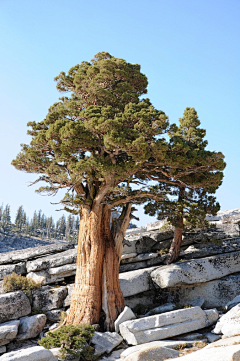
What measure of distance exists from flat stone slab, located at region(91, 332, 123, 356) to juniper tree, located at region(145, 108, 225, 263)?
25.6 feet

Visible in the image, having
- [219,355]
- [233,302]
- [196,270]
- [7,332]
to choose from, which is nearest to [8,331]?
[7,332]

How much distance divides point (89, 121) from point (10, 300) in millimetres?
10625

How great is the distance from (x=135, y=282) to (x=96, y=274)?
Result: 4282mm

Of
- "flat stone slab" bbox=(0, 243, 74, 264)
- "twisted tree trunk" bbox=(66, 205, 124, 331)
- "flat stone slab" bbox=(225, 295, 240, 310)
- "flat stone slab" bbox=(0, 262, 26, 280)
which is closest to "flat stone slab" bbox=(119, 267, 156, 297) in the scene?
"twisted tree trunk" bbox=(66, 205, 124, 331)

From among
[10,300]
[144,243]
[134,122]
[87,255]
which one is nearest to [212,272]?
[144,243]

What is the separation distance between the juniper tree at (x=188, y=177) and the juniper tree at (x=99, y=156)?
117 cm

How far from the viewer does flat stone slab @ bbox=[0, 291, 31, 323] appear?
16281 mm

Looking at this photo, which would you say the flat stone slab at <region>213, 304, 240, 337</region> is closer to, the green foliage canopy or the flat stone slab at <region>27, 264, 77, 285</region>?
the green foliage canopy

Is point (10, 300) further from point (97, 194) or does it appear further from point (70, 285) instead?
point (97, 194)

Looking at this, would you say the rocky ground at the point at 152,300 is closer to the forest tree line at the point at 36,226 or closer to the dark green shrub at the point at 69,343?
the dark green shrub at the point at 69,343

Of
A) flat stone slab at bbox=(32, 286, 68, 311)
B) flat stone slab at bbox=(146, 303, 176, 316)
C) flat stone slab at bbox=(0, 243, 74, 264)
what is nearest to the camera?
flat stone slab at bbox=(146, 303, 176, 316)

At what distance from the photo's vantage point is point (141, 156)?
14859 millimetres

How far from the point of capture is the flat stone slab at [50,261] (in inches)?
803

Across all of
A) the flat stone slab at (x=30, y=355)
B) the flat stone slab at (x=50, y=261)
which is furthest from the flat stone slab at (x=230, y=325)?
the flat stone slab at (x=50, y=261)
